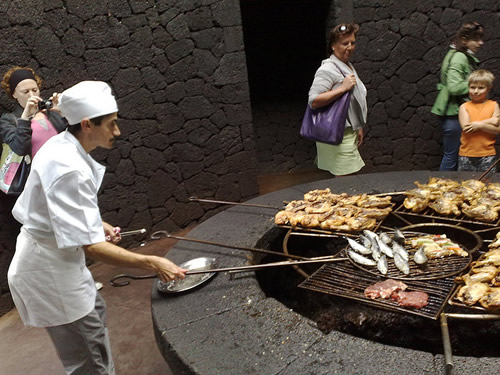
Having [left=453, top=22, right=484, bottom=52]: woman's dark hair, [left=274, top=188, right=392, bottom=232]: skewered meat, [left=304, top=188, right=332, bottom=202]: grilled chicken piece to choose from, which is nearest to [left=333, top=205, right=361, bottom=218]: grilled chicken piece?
[left=274, top=188, right=392, bottom=232]: skewered meat

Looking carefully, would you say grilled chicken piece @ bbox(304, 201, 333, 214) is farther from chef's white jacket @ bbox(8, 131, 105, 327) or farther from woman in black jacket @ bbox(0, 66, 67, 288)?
woman in black jacket @ bbox(0, 66, 67, 288)

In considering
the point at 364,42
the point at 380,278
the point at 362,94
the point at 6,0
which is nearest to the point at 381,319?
the point at 380,278

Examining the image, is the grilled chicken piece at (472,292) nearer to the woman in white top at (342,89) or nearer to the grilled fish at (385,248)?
the grilled fish at (385,248)

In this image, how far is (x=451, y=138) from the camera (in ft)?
18.8

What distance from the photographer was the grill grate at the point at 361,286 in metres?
2.21

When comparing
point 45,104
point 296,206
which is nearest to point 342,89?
point 296,206

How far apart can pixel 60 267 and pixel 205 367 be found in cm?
109

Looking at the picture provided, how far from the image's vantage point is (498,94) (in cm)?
708

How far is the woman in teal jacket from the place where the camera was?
4973 millimetres

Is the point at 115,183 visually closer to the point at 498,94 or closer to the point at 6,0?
the point at 6,0

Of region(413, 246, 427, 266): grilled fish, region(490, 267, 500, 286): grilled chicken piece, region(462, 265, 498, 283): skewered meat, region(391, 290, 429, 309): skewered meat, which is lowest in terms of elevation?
region(391, 290, 429, 309): skewered meat

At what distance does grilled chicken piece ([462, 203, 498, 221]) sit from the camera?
379 cm

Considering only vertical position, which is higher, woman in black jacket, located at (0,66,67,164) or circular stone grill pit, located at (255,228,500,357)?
woman in black jacket, located at (0,66,67,164)

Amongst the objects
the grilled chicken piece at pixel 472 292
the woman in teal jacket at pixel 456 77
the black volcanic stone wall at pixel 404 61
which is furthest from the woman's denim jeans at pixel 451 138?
the grilled chicken piece at pixel 472 292
